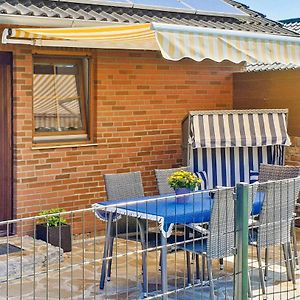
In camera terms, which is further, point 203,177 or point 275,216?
point 203,177

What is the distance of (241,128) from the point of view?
11.6 m

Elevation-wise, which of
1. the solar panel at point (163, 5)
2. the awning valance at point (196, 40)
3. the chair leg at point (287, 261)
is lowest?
the chair leg at point (287, 261)

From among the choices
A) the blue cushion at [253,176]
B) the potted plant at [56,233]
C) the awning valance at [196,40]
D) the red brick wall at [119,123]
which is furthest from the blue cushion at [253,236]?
the red brick wall at [119,123]

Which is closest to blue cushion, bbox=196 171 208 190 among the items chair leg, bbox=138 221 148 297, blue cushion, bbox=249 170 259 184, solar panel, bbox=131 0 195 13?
blue cushion, bbox=249 170 259 184

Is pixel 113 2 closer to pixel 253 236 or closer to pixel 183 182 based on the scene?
pixel 183 182

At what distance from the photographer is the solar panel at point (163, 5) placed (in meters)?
11.5

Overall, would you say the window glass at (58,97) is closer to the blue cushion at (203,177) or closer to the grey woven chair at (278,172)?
the blue cushion at (203,177)

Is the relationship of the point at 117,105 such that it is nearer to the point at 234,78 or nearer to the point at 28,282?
the point at 234,78

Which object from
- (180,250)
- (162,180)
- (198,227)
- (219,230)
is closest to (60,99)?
(162,180)

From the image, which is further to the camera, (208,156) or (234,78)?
(234,78)

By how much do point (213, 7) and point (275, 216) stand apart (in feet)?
20.7

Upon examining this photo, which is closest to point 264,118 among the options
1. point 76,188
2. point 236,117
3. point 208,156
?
point 236,117

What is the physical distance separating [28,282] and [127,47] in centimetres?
437

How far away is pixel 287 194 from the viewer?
6.98 meters
